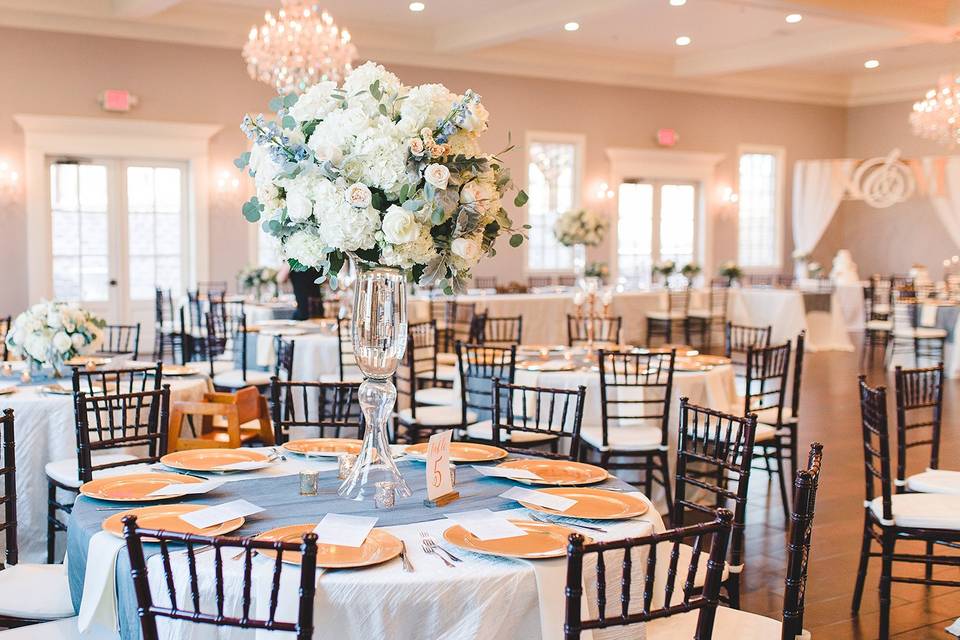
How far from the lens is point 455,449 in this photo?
11.6 ft

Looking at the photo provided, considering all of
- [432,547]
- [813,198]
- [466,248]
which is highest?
[813,198]

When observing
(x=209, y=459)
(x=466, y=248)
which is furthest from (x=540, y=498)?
(x=209, y=459)

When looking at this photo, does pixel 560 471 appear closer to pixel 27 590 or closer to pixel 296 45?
pixel 27 590

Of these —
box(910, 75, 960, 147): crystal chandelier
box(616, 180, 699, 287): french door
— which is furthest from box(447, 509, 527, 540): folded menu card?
box(616, 180, 699, 287): french door

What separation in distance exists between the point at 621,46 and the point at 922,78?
18.0 ft

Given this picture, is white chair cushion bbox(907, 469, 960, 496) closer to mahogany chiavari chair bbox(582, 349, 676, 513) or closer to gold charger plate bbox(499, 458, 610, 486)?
mahogany chiavari chair bbox(582, 349, 676, 513)

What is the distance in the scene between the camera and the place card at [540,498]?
2828mm

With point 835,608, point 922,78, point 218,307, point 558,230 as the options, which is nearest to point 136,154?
point 218,307

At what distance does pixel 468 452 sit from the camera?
351cm

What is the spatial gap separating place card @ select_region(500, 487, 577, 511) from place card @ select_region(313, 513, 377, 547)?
455mm

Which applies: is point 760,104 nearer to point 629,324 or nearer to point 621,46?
point 621,46

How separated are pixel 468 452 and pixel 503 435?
2112mm

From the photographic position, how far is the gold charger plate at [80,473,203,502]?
2.81m

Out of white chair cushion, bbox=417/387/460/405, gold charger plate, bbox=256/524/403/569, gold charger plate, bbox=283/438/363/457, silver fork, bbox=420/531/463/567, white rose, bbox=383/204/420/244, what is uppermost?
white rose, bbox=383/204/420/244
